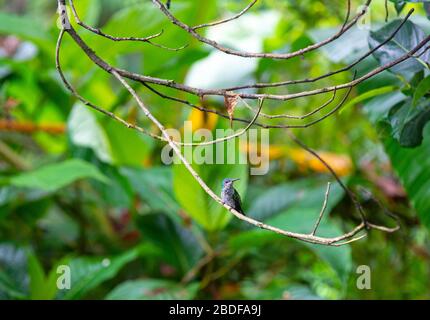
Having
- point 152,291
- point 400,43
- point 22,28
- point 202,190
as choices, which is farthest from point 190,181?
point 22,28

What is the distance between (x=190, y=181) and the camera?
1.02 meters

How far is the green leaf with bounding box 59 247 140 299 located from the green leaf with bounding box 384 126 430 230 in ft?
1.63

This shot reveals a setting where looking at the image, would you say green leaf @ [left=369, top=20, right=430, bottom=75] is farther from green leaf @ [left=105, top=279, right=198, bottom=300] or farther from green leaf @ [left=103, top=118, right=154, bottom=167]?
green leaf @ [left=103, top=118, right=154, bottom=167]

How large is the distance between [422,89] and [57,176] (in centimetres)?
66

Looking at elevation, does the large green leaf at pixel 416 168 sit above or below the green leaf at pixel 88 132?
below

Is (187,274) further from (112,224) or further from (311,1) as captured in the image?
(311,1)

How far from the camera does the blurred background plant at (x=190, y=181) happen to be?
40.1 inches

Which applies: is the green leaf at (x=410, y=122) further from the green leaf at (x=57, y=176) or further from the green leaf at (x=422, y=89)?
the green leaf at (x=57, y=176)

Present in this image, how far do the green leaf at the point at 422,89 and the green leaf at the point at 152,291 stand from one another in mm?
522

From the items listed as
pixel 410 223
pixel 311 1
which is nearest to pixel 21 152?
pixel 311 1

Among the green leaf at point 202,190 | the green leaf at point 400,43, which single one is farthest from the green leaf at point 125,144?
the green leaf at point 400,43

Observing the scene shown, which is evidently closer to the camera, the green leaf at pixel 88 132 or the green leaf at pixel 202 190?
the green leaf at pixel 202 190

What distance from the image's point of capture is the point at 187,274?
1177mm

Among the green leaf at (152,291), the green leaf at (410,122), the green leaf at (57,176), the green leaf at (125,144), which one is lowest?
the green leaf at (152,291)
